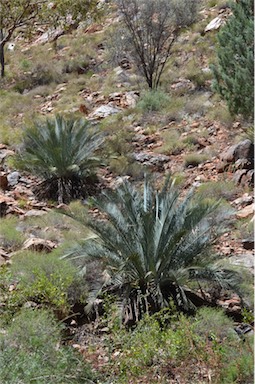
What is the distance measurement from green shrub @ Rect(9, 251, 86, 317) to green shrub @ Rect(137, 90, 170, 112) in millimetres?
6774

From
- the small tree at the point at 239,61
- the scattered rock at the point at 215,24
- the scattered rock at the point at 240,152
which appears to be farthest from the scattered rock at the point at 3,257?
the scattered rock at the point at 215,24

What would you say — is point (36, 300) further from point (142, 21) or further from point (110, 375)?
point (142, 21)

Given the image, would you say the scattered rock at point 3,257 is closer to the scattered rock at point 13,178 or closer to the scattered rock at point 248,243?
the scattered rock at point 248,243

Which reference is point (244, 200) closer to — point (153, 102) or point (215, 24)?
point (153, 102)

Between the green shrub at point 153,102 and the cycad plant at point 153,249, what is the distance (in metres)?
6.34

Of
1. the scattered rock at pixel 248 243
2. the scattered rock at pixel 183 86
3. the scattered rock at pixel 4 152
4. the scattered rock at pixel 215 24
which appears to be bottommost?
the scattered rock at pixel 248 243

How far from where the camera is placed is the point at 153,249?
511 centimetres

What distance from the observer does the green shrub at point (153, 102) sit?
11.7 metres

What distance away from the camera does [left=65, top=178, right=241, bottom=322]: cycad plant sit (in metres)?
4.90

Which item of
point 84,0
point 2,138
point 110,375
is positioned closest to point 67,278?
point 110,375

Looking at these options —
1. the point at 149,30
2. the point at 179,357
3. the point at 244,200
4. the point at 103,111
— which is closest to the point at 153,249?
the point at 179,357

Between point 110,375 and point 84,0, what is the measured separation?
8548mm

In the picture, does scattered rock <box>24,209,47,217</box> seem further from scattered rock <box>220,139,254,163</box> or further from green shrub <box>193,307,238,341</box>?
green shrub <box>193,307,238,341</box>

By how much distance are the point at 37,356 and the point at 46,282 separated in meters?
1.34
